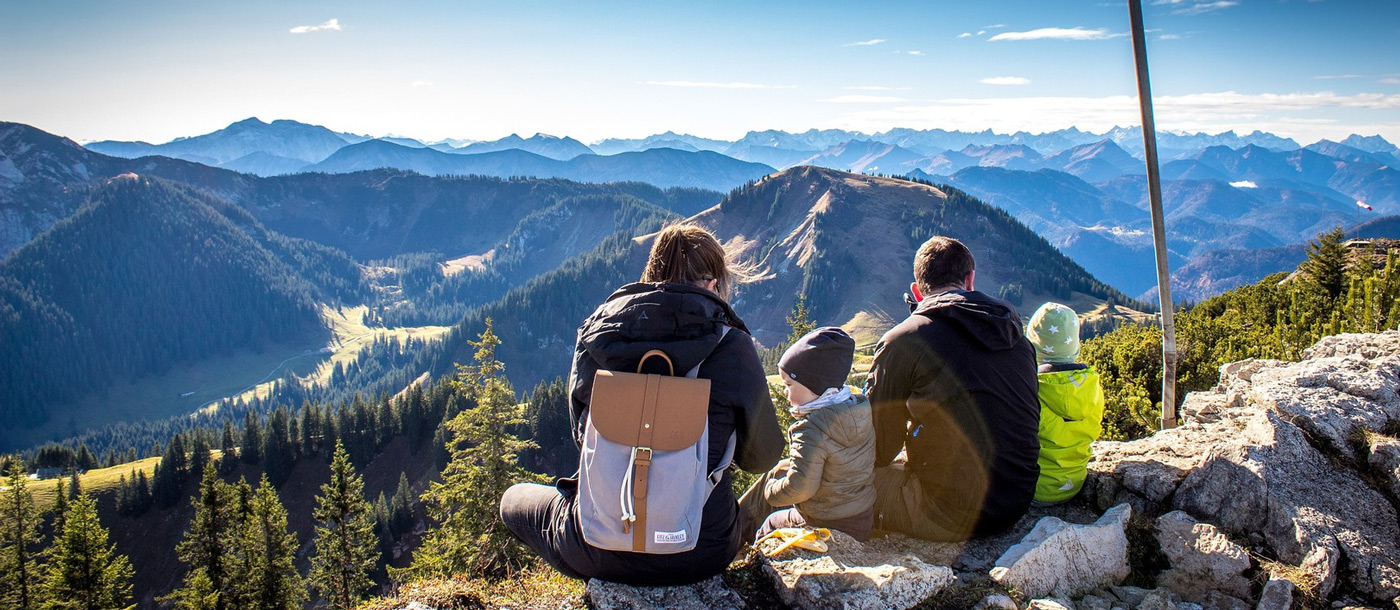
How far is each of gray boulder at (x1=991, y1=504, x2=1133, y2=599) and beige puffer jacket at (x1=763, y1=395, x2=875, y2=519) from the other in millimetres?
1410

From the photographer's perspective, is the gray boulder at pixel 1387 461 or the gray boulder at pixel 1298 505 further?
the gray boulder at pixel 1387 461

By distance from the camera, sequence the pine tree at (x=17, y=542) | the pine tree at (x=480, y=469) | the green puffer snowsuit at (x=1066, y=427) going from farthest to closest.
Answer: the pine tree at (x=17, y=542), the pine tree at (x=480, y=469), the green puffer snowsuit at (x=1066, y=427)

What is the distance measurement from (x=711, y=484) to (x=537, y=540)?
1.90m

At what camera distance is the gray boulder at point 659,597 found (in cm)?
567

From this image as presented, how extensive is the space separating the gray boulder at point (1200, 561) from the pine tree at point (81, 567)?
39689 millimetres

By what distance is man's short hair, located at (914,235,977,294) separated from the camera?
671cm

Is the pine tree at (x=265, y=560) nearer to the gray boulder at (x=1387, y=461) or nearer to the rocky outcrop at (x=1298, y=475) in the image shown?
the rocky outcrop at (x=1298, y=475)

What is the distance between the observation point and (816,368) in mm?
6043

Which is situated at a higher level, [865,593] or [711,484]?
[711,484]

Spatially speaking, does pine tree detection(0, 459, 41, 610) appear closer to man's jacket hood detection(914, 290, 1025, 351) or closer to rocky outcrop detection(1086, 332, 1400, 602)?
man's jacket hood detection(914, 290, 1025, 351)

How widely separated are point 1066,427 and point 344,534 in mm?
34118

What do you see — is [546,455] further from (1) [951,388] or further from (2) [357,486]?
(1) [951,388]

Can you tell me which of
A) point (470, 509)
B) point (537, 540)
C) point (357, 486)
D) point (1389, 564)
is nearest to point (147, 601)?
point (357, 486)

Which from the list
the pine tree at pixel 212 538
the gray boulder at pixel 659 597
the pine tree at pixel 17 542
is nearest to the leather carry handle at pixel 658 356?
the gray boulder at pixel 659 597
